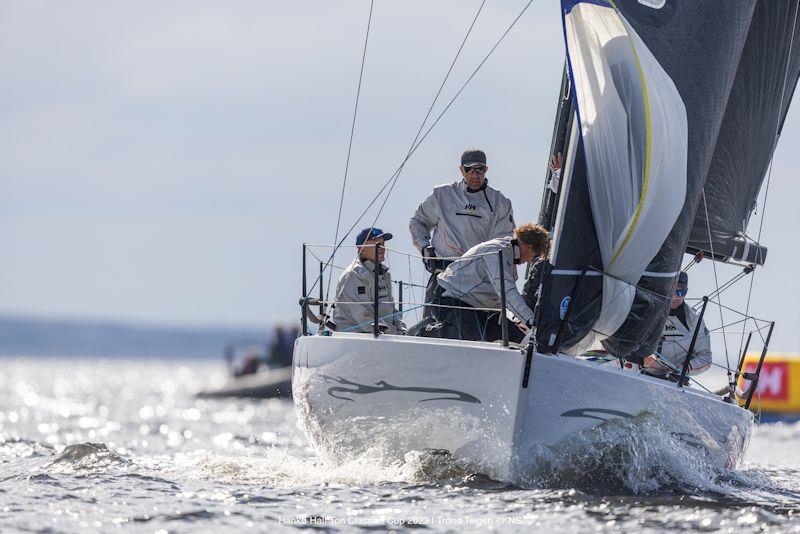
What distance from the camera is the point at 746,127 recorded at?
1020cm

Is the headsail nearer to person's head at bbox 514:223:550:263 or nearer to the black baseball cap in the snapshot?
the black baseball cap

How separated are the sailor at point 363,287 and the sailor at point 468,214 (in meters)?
0.32

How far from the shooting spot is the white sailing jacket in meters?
9.30

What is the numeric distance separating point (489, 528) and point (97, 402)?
23.0 meters

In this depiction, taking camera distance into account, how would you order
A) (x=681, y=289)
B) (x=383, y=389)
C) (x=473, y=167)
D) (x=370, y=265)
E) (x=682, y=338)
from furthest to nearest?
(x=681, y=289)
(x=682, y=338)
(x=370, y=265)
(x=473, y=167)
(x=383, y=389)

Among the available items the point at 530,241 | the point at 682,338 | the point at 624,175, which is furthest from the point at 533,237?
the point at 682,338

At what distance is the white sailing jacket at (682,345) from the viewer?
30.5ft

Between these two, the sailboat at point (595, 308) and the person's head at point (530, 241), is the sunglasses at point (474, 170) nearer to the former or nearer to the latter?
the sailboat at point (595, 308)

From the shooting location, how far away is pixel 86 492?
7594mm

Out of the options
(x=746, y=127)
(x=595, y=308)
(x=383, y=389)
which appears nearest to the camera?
(x=383, y=389)

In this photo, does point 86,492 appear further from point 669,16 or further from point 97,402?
point 97,402

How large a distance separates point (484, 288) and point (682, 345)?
7.35 ft

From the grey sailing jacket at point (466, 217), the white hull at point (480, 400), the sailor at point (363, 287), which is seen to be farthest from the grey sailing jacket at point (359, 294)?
the white hull at point (480, 400)

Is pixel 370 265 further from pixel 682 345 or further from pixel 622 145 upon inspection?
pixel 682 345
